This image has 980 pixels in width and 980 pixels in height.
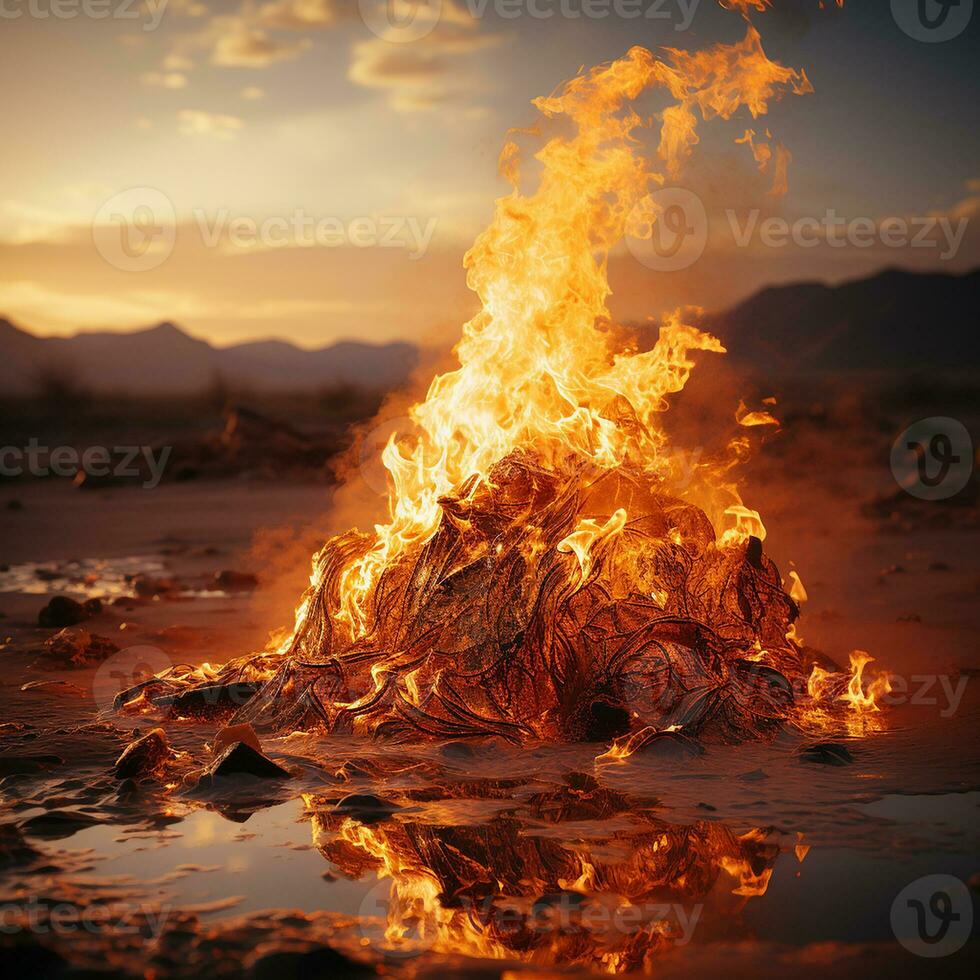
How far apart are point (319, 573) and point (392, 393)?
12.2ft

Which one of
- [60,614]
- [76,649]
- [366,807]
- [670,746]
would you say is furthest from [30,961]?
[60,614]

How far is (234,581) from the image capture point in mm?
16906

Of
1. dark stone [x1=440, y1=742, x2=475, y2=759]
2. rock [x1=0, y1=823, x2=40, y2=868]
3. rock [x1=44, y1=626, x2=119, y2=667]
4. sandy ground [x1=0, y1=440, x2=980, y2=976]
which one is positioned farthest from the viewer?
rock [x1=44, y1=626, x2=119, y2=667]

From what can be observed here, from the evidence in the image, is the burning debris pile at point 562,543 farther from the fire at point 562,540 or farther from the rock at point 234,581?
the rock at point 234,581

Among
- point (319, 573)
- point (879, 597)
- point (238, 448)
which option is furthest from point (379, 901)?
point (238, 448)

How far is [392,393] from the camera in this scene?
13.1 m

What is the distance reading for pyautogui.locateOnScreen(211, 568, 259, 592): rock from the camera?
16.7 meters

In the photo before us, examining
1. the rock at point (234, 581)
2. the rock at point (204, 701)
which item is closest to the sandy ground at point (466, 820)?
the rock at point (204, 701)

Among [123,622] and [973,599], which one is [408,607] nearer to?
[123,622]

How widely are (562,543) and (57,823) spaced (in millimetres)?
3959

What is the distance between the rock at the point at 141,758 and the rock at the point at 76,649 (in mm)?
4372

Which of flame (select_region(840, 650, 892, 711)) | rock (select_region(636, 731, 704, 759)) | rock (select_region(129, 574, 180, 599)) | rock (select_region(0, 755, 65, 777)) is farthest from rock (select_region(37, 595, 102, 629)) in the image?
flame (select_region(840, 650, 892, 711))

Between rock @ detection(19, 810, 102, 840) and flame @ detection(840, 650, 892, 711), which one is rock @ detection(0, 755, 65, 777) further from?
flame @ detection(840, 650, 892, 711)

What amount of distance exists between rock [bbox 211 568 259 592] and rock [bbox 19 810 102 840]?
996 centimetres
